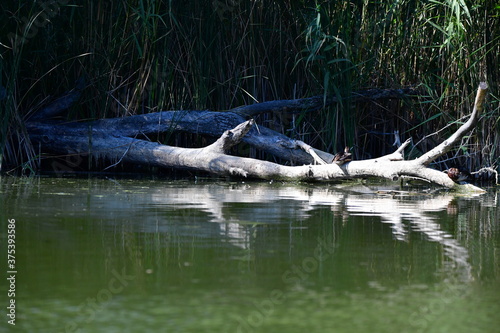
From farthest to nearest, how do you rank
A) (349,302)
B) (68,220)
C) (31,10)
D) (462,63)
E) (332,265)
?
1. (462,63)
2. (31,10)
3. (68,220)
4. (332,265)
5. (349,302)

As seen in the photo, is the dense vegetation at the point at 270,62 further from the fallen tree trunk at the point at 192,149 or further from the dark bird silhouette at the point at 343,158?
the dark bird silhouette at the point at 343,158

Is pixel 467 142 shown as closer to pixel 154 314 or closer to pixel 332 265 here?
pixel 332 265

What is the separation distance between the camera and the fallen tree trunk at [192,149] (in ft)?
20.0

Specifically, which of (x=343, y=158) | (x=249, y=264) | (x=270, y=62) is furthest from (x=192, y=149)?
(x=249, y=264)

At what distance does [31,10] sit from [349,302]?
14.1 feet

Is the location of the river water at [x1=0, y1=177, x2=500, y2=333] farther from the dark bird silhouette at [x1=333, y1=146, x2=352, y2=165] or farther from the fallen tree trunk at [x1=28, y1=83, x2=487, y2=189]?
the fallen tree trunk at [x1=28, y1=83, x2=487, y2=189]

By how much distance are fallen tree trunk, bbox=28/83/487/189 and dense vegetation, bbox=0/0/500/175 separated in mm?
190

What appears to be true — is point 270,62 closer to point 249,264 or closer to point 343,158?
point 343,158

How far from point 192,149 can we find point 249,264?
3.71 m

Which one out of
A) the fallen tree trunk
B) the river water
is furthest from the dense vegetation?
the river water

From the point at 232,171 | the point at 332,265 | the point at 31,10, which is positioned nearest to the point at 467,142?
the point at 232,171

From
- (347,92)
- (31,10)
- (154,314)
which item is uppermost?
(31,10)

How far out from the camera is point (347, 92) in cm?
645

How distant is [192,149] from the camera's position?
254 inches
